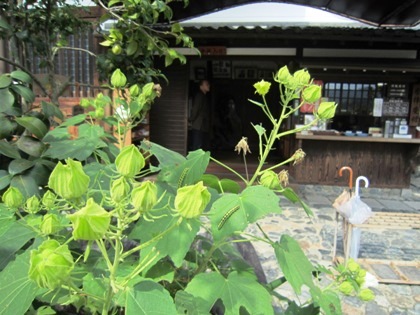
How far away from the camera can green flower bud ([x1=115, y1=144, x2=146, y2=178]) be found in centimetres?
66

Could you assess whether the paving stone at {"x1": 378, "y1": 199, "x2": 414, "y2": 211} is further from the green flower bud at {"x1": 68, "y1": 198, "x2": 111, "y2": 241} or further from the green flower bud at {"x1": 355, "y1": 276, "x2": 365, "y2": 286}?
the green flower bud at {"x1": 68, "y1": 198, "x2": 111, "y2": 241}

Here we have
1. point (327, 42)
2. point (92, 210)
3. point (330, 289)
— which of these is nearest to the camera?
point (92, 210)

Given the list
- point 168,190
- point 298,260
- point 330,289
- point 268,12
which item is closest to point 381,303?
point 330,289

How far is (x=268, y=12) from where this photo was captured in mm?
8977

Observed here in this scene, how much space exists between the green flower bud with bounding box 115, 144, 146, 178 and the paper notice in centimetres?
798

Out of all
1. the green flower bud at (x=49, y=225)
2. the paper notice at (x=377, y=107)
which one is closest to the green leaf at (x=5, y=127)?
the green flower bud at (x=49, y=225)

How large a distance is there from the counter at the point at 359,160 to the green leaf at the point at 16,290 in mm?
7260

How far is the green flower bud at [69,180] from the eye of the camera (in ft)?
2.12

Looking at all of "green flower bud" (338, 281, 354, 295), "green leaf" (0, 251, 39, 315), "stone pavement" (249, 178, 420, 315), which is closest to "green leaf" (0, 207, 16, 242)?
"green leaf" (0, 251, 39, 315)

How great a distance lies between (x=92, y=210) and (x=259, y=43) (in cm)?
739

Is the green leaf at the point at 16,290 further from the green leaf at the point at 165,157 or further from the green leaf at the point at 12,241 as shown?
the green leaf at the point at 165,157

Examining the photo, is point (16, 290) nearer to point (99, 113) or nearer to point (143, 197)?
point (143, 197)

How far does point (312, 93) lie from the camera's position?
1.00 meters

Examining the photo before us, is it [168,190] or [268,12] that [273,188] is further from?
[268,12]
